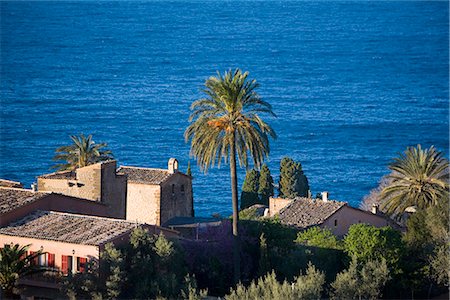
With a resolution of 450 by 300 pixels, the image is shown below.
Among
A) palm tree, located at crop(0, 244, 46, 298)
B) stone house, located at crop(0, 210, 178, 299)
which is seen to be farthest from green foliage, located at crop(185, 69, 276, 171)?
palm tree, located at crop(0, 244, 46, 298)

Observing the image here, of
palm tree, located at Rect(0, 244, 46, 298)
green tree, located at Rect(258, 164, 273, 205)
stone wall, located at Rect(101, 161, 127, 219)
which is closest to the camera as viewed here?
palm tree, located at Rect(0, 244, 46, 298)

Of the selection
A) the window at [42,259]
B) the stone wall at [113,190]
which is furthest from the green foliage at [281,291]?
the stone wall at [113,190]

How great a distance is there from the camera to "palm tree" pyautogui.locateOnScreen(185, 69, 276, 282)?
44.9 m

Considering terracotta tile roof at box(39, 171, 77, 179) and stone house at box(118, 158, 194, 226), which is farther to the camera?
stone house at box(118, 158, 194, 226)

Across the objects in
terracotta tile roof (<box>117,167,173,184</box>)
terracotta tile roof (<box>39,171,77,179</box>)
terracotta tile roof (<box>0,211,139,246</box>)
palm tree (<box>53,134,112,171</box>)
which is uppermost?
palm tree (<box>53,134,112,171</box>)

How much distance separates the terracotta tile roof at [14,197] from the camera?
43.4 meters

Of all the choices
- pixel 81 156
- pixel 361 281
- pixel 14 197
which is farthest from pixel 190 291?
pixel 81 156

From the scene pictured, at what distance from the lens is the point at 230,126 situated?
147 feet

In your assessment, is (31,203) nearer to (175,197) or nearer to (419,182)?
(175,197)

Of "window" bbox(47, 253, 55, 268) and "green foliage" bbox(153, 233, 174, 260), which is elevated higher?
"green foliage" bbox(153, 233, 174, 260)

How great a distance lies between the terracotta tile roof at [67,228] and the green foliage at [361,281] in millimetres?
7188

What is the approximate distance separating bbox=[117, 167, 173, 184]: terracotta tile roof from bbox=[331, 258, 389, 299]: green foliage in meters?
15.2

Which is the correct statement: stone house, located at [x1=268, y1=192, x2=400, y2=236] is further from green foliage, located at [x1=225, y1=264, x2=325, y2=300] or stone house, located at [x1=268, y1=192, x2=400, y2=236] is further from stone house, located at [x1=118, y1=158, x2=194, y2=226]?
green foliage, located at [x1=225, y1=264, x2=325, y2=300]

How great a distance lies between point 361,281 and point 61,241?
10.4m
